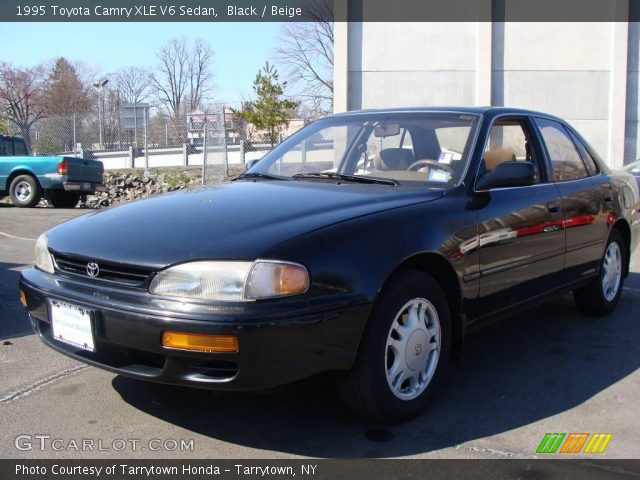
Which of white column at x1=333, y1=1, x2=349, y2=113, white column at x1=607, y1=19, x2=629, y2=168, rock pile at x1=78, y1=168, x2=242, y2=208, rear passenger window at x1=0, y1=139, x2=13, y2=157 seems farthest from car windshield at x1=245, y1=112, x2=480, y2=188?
white column at x1=607, y1=19, x2=629, y2=168

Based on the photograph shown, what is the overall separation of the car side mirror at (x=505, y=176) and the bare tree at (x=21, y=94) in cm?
4749

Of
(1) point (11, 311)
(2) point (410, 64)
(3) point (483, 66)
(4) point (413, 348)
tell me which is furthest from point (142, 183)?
(4) point (413, 348)

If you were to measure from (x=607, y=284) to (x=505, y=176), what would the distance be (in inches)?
82.5

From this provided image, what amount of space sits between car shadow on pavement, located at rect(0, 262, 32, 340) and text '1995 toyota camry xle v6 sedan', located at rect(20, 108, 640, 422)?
62.3 inches

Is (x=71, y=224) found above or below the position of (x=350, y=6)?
below

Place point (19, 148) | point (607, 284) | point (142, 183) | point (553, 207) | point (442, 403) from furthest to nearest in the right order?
point (142, 183) → point (19, 148) → point (607, 284) → point (553, 207) → point (442, 403)

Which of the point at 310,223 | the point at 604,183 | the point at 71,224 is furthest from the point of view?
the point at 604,183

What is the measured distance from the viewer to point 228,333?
261cm

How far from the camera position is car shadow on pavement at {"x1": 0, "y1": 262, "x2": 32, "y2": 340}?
481 centimetres

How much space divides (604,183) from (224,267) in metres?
3.55

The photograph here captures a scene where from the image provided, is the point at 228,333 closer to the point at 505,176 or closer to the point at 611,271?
the point at 505,176

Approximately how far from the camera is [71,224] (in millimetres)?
3502
